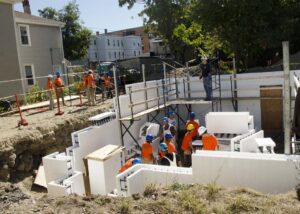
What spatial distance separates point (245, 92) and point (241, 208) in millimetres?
11809

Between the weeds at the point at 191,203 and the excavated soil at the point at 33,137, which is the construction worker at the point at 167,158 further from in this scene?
the excavated soil at the point at 33,137

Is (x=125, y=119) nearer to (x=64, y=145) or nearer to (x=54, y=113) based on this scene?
(x=64, y=145)

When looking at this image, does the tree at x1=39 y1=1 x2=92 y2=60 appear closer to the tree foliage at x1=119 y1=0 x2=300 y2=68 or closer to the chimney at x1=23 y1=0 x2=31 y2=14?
the chimney at x1=23 y1=0 x2=31 y2=14

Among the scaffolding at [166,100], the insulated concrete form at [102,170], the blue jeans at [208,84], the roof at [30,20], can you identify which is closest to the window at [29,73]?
the roof at [30,20]

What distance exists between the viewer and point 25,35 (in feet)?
76.0

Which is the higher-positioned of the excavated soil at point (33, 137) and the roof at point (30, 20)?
the roof at point (30, 20)

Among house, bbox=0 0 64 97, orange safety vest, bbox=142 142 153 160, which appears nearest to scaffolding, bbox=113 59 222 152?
orange safety vest, bbox=142 142 153 160

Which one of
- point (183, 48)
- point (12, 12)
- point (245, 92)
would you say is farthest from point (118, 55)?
point (245, 92)

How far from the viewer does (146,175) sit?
295 inches

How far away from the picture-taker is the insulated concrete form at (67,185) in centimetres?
869

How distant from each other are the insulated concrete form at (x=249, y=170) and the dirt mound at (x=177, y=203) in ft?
3.65

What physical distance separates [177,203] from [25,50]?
2051 centimetres

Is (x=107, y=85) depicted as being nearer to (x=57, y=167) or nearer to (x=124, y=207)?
(x=57, y=167)

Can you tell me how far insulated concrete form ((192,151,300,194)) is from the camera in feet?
20.9
